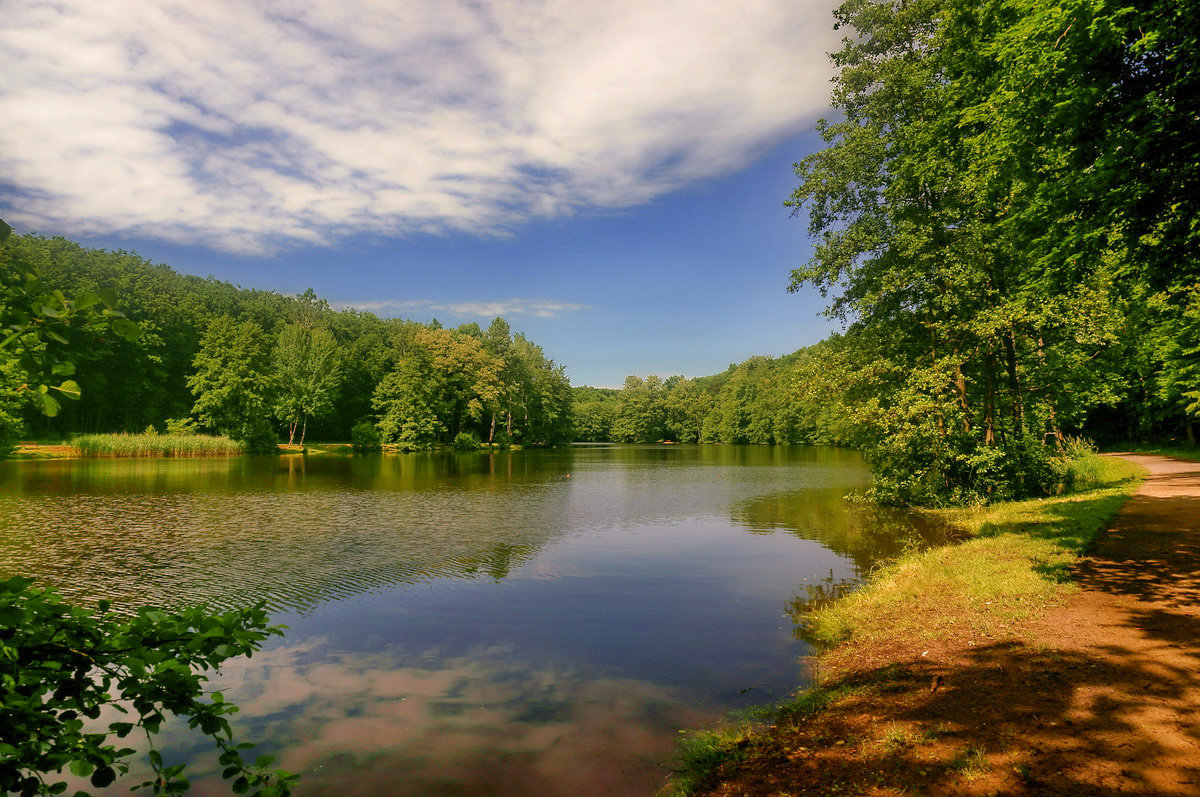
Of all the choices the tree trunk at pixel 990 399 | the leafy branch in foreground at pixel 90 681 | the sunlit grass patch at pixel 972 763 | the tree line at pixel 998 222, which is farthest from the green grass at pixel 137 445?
the sunlit grass patch at pixel 972 763

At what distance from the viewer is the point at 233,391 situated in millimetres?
59969

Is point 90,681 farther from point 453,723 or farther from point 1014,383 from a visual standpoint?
point 1014,383

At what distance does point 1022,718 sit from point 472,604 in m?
9.41

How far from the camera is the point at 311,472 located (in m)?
40.1

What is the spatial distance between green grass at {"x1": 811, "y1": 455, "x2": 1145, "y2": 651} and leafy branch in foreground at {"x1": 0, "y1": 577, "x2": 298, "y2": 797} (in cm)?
836

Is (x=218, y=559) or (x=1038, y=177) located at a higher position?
(x=1038, y=177)

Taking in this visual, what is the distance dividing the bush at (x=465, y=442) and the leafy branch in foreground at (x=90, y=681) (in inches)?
3094

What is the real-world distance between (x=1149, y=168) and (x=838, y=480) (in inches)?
1276

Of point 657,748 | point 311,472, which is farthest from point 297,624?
point 311,472

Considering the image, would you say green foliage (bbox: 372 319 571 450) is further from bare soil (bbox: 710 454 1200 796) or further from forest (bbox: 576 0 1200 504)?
bare soil (bbox: 710 454 1200 796)

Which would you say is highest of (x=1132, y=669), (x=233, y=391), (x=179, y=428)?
(x=233, y=391)

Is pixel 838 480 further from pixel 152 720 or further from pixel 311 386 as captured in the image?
pixel 311 386

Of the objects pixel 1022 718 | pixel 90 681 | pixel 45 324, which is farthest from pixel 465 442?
pixel 45 324

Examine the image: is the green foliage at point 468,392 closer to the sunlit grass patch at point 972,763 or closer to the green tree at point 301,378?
the green tree at point 301,378
